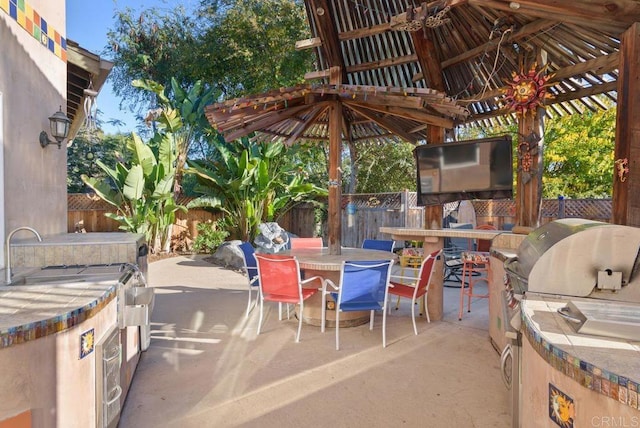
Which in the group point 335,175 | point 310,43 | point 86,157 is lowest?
point 335,175

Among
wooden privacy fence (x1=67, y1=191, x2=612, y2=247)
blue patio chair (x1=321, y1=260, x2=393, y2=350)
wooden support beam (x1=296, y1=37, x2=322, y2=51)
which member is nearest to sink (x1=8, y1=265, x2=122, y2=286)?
blue patio chair (x1=321, y1=260, x2=393, y2=350)

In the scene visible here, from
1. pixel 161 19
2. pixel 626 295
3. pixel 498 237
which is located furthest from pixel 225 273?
pixel 161 19

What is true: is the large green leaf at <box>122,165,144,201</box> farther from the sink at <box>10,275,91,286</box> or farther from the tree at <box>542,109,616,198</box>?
the tree at <box>542,109,616,198</box>

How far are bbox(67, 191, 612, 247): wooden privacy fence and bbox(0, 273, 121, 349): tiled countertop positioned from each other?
8.78 meters

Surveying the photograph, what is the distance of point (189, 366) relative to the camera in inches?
134

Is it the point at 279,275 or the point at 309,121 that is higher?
the point at 309,121

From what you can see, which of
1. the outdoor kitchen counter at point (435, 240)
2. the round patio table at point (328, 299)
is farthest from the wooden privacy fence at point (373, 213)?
the round patio table at point (328, 299)

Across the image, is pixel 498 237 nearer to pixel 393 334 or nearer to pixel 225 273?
pixel 393 334

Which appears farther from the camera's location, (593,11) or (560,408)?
(593,11)

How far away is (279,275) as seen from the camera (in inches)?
157

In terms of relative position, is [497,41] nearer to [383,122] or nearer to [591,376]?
[383,122]

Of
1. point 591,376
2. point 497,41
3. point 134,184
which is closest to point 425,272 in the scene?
point 497,41

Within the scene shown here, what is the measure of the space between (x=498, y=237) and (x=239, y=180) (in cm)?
746

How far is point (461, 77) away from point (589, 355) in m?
5.35
